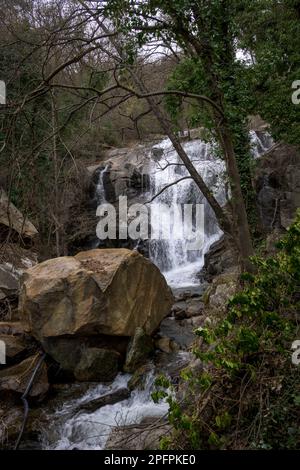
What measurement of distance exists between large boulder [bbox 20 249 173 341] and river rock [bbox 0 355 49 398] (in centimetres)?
49

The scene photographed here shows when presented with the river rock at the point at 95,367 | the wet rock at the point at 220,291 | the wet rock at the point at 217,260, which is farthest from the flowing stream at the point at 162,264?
the wet rock at the point at 220,291

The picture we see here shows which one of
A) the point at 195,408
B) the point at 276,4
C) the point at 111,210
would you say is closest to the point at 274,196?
the point at 276,4

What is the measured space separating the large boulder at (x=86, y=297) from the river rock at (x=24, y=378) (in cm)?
49

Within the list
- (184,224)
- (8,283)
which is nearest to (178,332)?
(8,283)

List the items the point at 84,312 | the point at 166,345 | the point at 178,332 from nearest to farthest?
the point at 84,312, the point at 166,345, the point at 178,332

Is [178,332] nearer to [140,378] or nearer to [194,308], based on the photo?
[194,308]

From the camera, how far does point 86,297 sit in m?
7.07

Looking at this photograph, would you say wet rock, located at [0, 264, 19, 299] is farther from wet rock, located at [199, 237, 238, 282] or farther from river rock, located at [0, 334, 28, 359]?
wet rock, located at [199, 237, 238, 282]

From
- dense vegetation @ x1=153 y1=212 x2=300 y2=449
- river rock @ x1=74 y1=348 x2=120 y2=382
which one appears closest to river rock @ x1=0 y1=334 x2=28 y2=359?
river rock @ x1=74 y1=348 x2=120 y2=382

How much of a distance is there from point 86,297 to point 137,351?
4.38ft

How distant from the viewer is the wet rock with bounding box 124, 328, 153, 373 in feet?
23.9

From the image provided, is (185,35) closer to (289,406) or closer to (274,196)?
(289,406)

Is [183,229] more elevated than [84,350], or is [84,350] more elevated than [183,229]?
[183,229]
